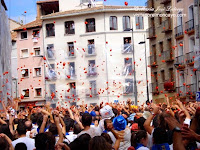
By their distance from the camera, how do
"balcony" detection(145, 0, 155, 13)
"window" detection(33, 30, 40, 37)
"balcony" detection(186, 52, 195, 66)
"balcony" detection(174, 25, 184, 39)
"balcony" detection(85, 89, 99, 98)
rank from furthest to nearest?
"window" detection(33, 30, 40, 37), "balcony" detection(85, 89, 99, 98), "balcony" detection(145, 0, 155, 13), "balcony" detection(174, 25, 184, 39), "balcony" detection(186, 52, 195, 66)

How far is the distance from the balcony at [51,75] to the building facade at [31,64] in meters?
0.99

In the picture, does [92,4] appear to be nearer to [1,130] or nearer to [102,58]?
[102,58]

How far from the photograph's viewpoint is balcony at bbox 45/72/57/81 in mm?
53769

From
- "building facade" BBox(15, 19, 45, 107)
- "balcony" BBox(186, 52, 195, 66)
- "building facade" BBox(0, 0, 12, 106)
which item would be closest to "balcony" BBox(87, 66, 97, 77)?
"building facade" BBox(15, 19, 45, 107)

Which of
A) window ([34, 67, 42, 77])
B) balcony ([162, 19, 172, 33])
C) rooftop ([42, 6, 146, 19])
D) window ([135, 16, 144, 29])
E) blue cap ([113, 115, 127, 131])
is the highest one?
rooftop ([42, 6, 146, 19])

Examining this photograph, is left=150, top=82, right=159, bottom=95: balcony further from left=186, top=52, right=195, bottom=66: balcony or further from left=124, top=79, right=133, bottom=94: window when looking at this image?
left=124, top=79, right=133, bottom=94: window

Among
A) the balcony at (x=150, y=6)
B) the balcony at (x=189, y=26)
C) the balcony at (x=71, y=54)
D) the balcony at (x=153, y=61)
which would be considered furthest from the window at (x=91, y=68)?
the balcony at (x=189, y=26)

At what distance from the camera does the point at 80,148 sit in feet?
22.1

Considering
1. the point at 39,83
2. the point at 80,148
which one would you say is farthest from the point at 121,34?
the point at 80,148

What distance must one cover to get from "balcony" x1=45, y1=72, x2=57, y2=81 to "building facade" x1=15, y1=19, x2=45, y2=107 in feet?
3.23

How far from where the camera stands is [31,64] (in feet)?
185

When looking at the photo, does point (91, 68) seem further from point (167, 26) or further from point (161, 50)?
point (167, 26)

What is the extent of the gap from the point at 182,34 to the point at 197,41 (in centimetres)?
520

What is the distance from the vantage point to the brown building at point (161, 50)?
4062cm
